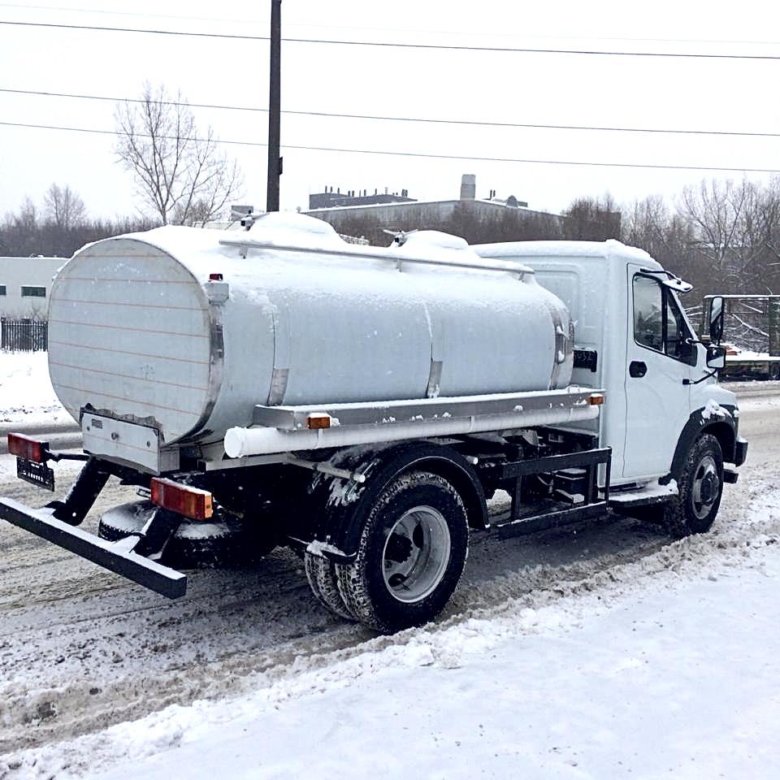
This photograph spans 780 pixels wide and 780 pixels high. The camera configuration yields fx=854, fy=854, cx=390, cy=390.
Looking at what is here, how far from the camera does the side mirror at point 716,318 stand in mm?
7016

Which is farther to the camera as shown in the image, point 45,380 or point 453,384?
point 45,380

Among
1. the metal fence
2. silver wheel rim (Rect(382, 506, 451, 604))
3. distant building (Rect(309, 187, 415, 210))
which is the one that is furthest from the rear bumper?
distant building (Rect(309, 187, 415, 210))

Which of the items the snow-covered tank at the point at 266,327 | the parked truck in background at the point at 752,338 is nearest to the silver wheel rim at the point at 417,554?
the snow-covered tank at the point at 266,327

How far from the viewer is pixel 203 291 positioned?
4391mm

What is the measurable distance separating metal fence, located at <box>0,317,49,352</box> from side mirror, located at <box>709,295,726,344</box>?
74.7ft

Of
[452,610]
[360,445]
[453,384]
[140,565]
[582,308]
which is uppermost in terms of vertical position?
[582,308]

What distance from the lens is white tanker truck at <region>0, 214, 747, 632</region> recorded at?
4.55 m

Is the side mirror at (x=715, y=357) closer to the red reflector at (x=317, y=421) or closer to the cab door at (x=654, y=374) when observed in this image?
the cab door at (x=654, y=374)

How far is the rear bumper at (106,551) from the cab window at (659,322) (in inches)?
168

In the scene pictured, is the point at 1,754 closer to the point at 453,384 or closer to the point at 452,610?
the point at 452,610

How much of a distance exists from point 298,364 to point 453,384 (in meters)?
1.22

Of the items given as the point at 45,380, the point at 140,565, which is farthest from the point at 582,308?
the point at 45,380

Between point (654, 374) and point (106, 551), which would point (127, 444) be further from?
point (654, 374)

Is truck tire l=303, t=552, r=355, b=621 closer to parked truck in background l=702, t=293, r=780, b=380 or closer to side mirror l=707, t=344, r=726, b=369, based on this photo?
side mirror l=707, t=344, r=726, b=369
